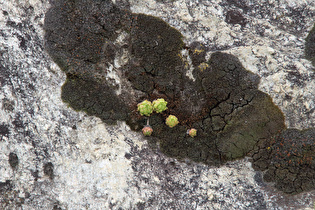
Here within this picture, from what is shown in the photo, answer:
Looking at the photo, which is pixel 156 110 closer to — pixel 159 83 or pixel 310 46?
pixel 159 83

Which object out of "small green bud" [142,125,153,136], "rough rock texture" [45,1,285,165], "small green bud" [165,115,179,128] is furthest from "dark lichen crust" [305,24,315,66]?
"small green bud" [142,125,153,136]

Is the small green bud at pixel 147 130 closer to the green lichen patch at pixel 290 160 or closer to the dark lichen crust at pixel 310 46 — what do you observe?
the green lichen patch at pixel 290 160

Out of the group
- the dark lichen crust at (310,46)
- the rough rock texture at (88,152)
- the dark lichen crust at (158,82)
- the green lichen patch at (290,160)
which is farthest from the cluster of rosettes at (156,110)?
the dark lichen crust at (310,46)

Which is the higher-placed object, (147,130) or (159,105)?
(159,105)

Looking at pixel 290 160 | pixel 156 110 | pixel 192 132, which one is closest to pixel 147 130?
pixel 156 110

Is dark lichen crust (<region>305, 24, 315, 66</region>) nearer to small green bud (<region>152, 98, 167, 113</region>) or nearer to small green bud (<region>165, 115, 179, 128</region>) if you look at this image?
small green bud (<region>165, 115, 179, 128</region>)
